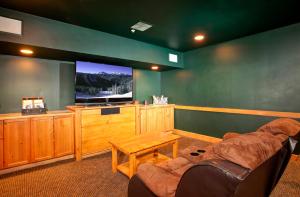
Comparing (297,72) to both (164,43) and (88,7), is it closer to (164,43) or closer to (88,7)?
(164,43)

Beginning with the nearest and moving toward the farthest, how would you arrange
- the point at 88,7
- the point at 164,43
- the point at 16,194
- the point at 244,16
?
1. the point at 16,194
2. the point at 88,7
3. the point at 244,16
4. the point at 164,43

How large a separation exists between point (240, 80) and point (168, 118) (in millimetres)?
2087

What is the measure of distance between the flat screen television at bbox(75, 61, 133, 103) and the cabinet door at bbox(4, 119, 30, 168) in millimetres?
926

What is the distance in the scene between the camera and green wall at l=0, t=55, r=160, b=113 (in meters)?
2.78

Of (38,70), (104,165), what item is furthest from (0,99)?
(104,165)

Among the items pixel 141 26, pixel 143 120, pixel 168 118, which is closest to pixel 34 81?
pixel 141 26

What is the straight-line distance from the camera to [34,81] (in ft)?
9.91

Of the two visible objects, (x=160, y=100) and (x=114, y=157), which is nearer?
(x=114, y=157)

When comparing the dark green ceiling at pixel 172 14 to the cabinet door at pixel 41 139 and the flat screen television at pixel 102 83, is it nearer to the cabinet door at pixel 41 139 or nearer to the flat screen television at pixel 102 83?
the flat screen television at pixel 102 83

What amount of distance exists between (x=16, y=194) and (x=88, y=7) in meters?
2.57

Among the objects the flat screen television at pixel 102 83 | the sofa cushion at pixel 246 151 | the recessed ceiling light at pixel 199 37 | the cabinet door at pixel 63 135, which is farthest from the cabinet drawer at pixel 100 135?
the sofa cushion at pixel 246 151

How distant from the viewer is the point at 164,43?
357 cm

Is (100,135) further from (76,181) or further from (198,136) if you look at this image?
(198,136)

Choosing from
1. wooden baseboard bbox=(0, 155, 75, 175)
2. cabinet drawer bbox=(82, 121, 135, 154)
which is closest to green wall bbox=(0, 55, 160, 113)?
cabinet drawer bbox=(82, 121, 135, 154)
